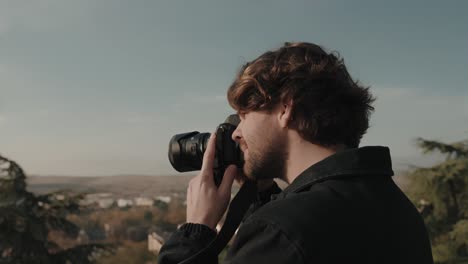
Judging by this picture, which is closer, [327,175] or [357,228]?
[357,228]

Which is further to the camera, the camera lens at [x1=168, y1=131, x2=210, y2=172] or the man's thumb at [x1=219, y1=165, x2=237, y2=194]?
the camera lens at [x1=168, y1=131, x2=210, y2=172]

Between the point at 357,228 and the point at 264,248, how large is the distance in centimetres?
22

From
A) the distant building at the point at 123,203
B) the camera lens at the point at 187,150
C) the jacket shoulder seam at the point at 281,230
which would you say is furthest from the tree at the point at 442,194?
the distant building at the point at 123,203

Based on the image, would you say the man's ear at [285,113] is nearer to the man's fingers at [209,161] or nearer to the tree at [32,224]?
the man's fingers at [209,161]

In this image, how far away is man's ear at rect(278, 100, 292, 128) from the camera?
137 cm

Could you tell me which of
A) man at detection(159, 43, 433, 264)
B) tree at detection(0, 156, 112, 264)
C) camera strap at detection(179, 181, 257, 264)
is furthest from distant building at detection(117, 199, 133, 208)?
man at detection(159, 43, 433, 264)

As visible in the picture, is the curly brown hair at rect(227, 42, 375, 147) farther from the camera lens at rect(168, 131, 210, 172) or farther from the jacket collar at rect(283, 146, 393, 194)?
the camera lens at rect(168, 131, 210, 172)

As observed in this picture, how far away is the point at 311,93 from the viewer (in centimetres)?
142

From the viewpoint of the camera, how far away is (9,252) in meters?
7.02

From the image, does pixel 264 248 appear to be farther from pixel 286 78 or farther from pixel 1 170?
pixel 1 170

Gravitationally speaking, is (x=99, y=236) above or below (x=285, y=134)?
below

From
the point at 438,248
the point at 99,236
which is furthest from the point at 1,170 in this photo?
the point at 99,236

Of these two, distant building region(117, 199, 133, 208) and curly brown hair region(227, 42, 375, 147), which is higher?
curly brown hair region(227, 42, 375, 147)

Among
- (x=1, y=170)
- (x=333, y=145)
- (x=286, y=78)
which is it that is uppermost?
(x=286, y=78)
